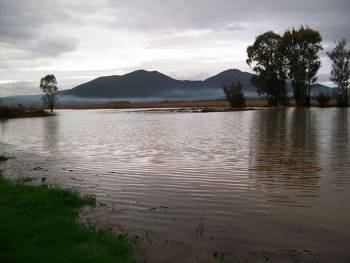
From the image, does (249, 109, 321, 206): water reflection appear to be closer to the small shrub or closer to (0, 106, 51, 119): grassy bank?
(0, 106, 51, 119): grassy bank

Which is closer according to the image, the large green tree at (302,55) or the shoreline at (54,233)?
the shoreline at (54,233)

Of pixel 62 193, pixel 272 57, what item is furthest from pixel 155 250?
pixel 272 57

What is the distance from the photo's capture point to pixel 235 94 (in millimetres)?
92875

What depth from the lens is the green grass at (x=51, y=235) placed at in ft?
19.6

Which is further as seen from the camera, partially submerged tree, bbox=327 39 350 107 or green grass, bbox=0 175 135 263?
partially submerged tree, bbox=327 39 350 107

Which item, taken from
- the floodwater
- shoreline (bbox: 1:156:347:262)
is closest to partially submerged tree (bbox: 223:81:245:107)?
the floodwater

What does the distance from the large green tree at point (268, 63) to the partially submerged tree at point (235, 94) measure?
27.0 feet

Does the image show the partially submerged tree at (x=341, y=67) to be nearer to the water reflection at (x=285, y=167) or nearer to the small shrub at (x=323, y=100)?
the small shrub at (x=323, y=100)

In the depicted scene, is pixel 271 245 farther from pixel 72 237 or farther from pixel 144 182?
pixel 144 182

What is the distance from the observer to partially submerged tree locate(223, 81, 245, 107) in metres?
91.8

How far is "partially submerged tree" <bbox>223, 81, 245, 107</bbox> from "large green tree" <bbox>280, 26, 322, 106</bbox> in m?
13.9

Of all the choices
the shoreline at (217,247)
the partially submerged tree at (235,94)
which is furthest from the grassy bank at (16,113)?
the shoreline at (217,247)

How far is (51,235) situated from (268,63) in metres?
78.8

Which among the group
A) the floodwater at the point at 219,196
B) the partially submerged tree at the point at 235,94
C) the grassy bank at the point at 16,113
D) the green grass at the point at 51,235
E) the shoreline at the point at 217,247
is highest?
the partially submerged tree at the point at 235,94
